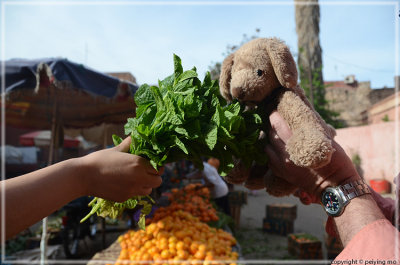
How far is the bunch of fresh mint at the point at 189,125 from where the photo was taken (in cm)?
120

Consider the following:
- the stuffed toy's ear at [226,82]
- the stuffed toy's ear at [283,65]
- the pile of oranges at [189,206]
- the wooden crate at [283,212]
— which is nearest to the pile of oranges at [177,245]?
the pile of oranges at [189,206]

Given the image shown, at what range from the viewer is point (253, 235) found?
6734 millimetres

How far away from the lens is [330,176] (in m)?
1.15

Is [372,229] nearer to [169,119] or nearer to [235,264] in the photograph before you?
[169,119]

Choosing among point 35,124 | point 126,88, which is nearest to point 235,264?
point 126,88

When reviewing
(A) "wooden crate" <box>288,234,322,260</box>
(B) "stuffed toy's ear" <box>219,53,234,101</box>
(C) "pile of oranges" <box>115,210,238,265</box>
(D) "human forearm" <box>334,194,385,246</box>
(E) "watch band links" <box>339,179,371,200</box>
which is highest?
(B) "stuffed toy's ear" <box>219,53,234,101</box>

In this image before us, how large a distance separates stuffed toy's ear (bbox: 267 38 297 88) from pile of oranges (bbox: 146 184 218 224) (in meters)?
2.93

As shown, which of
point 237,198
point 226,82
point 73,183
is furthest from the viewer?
point 237,198

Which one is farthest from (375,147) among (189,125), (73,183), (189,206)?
(73,183)

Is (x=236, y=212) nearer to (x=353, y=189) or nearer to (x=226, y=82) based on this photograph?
(x=226, y=82)

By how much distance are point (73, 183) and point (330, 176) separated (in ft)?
3.41

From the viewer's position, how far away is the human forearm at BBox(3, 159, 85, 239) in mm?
802

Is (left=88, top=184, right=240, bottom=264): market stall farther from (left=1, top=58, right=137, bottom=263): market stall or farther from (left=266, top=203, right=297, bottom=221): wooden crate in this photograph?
(left=266, top=203, right=297, bottom=221): wooden crate

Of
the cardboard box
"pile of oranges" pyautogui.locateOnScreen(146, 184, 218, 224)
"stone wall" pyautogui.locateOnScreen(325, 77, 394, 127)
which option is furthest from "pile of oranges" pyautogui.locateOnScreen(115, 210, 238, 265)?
"stone wall" pyautogui.locateOnScreen(325, 77, 394, 127)
